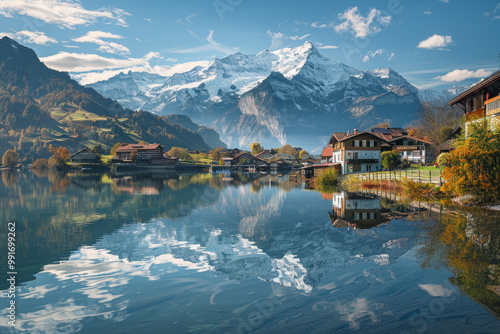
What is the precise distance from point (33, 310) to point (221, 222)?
18178mm

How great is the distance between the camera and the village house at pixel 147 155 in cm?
18638

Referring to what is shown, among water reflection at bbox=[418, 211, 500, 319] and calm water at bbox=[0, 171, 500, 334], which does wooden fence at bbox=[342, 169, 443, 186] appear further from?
water reflection at bbox=[418, 211, 500, 319]

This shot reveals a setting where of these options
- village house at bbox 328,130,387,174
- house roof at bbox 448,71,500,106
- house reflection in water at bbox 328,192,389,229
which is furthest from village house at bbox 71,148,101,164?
house roof at bbox 448,71,500,106

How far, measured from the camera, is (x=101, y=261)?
59.1ft

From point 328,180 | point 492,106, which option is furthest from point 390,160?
point 492,106

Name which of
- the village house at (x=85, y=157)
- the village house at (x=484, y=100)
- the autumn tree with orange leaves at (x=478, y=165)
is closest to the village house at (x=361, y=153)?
the village house at (x=484, y=100)

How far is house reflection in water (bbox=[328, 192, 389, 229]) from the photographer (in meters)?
26.0

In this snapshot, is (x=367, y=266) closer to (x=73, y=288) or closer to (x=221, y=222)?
(x=73, y=288)

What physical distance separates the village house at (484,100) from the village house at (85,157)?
17761cm

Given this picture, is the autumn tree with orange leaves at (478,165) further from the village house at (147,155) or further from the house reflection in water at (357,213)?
the village house at (147,155)

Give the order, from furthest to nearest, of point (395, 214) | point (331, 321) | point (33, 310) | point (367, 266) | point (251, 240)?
point (395, 214) < point (251, 240) < point (367, 266) < point (33, 310) < point (331, 321)

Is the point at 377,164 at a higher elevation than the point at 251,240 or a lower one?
higher

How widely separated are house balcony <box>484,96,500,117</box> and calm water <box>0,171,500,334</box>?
13793 millimetres

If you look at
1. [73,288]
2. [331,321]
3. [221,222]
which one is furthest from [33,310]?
[221,222]
